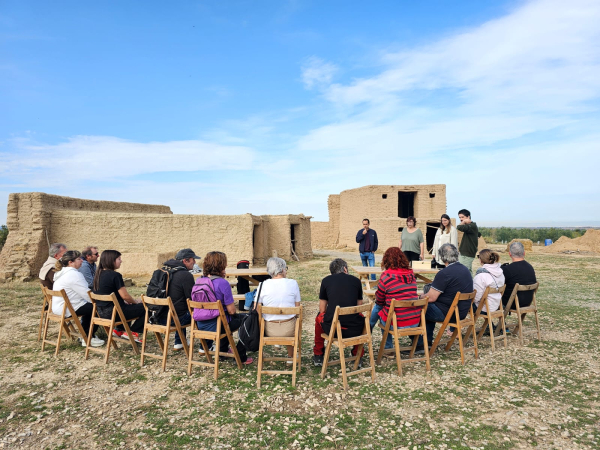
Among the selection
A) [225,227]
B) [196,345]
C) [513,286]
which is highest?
[225,227]

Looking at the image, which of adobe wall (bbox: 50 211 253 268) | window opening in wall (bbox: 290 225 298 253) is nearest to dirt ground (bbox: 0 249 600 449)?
adobe wall (bbox: 50 211 253 268)

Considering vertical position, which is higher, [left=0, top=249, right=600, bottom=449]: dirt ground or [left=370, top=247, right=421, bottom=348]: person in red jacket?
[left=370, top=247, right=421, bottom=348]: person in red jacket

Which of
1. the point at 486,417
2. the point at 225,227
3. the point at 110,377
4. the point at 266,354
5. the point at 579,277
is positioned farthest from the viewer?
the point at 225,227

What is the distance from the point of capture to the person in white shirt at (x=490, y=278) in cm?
508

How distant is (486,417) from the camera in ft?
10.6

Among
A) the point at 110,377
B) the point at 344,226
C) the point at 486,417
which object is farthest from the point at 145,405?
the point at 344,226

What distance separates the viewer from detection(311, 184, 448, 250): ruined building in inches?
870

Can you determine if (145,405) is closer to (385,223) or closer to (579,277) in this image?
(579,277)

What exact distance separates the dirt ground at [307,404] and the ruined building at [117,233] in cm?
846

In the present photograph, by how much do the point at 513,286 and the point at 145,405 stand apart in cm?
501

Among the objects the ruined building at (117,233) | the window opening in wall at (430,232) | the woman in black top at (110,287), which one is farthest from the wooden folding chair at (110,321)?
the window opening in wall at (430,232)

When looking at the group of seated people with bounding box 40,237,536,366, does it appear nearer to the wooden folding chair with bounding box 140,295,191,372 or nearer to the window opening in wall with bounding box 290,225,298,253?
the wooden folding chair with bounding box 140,295,191,372

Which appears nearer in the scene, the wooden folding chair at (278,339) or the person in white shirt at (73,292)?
the wooden folding chair at (278,339)

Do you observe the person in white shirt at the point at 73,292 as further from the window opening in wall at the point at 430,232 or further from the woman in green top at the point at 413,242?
the window opening in wall at the point at 430,232
